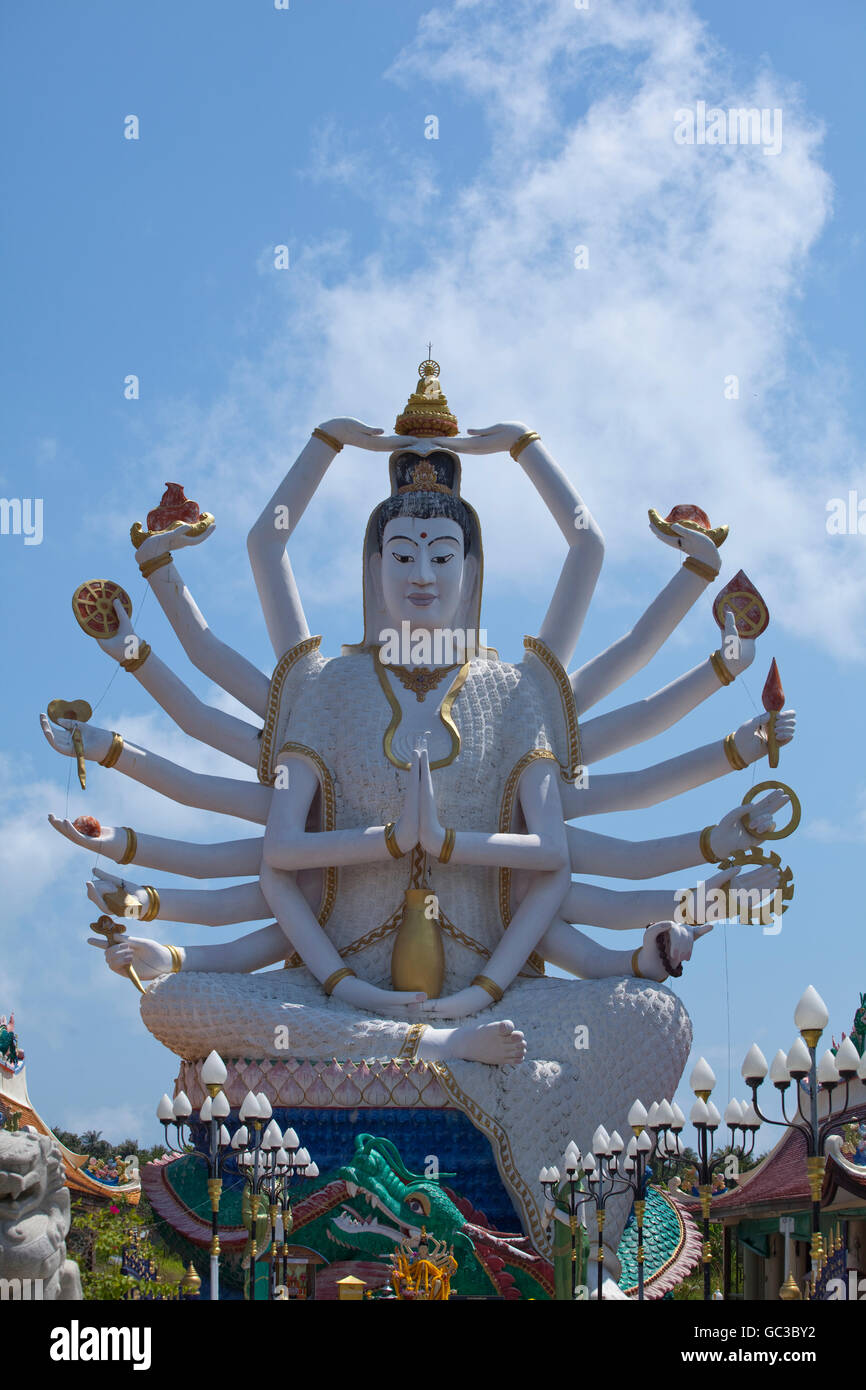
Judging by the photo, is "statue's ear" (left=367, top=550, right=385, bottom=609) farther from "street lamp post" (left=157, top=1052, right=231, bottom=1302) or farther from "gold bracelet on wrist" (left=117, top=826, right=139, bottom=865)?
"street lamp post" (left=157, top=1052, right=231, bottom=1302)

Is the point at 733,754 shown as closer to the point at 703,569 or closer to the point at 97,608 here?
the point at 703,569

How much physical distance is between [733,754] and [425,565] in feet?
10.5

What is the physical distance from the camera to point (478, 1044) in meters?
14.0

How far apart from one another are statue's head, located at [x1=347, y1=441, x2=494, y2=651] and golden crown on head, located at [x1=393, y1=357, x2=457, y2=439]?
0.25 metres

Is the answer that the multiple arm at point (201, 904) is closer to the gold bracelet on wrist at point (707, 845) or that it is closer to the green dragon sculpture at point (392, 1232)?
the green dragon sculpture at point (392, 1232)

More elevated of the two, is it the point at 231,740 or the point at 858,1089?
the point at 231,740

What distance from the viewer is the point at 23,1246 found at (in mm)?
8375

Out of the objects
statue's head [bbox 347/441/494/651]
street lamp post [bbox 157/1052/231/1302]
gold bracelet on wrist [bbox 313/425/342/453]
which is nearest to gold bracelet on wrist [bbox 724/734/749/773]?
statue's head [bbox 347/441/494/651]

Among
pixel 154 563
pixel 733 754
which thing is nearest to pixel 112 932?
pixel 154 563

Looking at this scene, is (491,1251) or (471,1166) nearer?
(491,1251)
